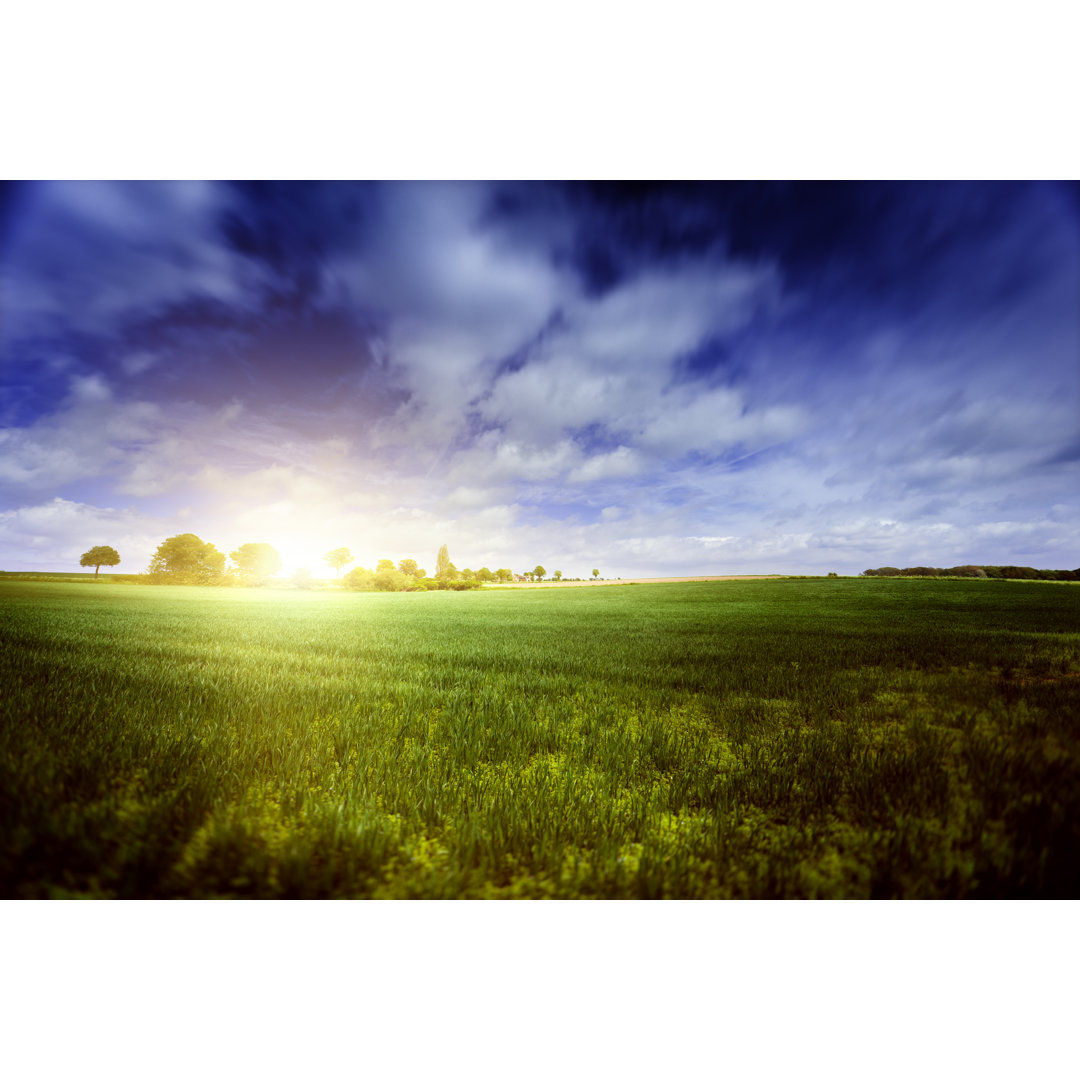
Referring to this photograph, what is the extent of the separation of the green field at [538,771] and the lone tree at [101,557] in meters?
0.86

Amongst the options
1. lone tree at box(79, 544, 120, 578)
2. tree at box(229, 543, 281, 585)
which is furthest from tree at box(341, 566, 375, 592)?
lone tree at box(79, 544, 120, 578)

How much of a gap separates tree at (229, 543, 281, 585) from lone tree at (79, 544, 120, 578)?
3.99 ft

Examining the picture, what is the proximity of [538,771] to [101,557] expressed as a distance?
6.43 m

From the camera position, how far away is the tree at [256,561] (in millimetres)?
6125

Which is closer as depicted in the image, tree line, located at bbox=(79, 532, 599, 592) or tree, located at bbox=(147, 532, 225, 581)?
tree line, located at bbox=(79, 532, 599, 592)

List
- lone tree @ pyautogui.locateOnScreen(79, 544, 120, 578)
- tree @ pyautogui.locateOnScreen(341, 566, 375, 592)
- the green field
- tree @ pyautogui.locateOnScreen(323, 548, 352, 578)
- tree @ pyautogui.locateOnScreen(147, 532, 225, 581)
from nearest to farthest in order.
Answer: the green field, lone tree @ pyautogui.locateOnScreen(79, 544, 120, 578), tree @ pyautogui.locateOnScreen(147, 532, 225, 581), tree @ pyautogui.locateOnScreen(323, 548, 352, 578), tree @ pyautogui.locateOnScreen(341, 566, 375, 592)

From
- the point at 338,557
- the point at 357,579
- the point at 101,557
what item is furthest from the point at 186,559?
the point at 357,579

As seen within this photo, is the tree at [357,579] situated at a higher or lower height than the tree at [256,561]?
lower

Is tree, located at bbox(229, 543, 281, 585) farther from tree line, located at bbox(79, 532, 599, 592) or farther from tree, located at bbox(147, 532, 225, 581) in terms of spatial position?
tree, located at bbox(147, 532, 225, 581)

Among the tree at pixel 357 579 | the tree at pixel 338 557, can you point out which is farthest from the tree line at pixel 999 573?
the tree at pixel 357 579

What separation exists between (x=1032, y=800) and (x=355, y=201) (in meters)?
6.79

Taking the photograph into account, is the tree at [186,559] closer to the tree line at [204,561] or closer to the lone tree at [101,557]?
the tree line at [204,561]

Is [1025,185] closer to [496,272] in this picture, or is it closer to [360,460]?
[496,272]

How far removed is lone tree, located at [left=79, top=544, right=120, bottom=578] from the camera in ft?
17.7
